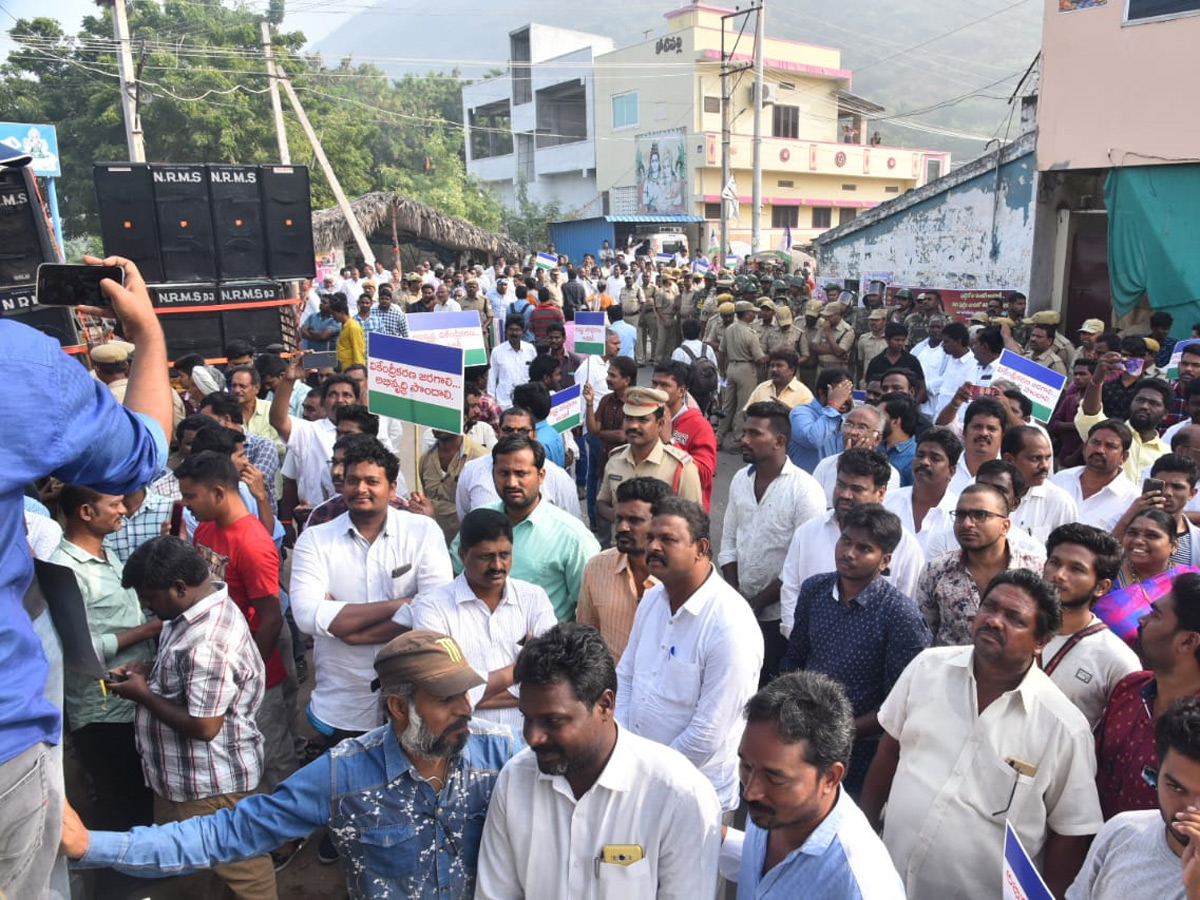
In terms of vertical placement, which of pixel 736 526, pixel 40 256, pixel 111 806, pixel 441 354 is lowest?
pixel 111 806

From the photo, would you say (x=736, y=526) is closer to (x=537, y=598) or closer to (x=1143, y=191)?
(x=537, y=598)

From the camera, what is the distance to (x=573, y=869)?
2.12 metres

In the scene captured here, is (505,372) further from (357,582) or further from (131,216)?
(131,216)

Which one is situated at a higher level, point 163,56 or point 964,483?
point 163,56

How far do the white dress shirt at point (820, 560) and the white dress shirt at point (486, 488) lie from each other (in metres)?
1.26

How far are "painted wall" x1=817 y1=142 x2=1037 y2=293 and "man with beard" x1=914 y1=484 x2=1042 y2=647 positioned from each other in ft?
38.5

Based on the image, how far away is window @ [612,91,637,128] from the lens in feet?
148

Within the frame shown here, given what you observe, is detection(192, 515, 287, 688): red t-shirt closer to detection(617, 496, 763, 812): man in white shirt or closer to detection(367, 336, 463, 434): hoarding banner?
detection(367, 336, 463, 434): hoarding banner

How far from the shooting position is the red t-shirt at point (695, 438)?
19.3 ft

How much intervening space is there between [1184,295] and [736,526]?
10448 mm

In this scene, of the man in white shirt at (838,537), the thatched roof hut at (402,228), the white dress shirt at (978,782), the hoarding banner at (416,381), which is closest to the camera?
the white dress shirt at (978,782)

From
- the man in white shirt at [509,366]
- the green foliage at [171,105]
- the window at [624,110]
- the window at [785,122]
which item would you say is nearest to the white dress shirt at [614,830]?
the man in white shirt at [509,366]

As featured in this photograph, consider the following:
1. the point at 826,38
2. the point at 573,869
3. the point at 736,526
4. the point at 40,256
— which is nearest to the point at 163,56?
the point at 40,256

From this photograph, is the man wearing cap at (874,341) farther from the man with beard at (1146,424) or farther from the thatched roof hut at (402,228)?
the thatched roof hut at (402,228)
